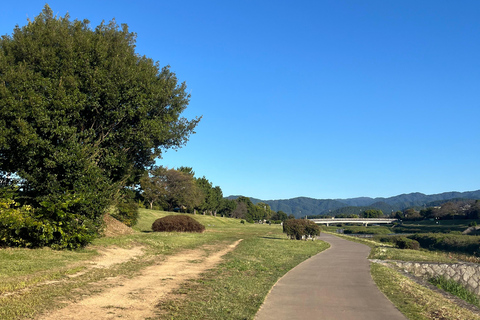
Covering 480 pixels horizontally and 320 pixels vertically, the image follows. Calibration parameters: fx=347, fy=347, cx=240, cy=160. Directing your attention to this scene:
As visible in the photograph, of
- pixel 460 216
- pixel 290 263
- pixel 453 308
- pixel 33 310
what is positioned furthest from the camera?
pixel 460 216

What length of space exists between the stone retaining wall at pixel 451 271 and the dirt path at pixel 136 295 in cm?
1030

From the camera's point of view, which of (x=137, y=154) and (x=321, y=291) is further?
(x=137, y=154)

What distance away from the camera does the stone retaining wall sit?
56.5 feet

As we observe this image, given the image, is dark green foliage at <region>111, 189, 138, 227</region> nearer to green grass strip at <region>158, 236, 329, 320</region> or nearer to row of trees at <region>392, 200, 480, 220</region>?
green grass strip at <region>158, 236, 329, 320</region>

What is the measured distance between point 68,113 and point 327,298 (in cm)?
1260

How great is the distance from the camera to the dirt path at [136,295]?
6473mm

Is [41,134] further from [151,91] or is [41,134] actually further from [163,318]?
[163,318]

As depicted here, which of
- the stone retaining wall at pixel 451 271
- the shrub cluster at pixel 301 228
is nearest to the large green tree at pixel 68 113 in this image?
the stone retaining wall at pixel 451 271

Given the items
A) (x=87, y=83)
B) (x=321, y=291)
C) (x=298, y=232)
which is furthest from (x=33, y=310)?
(x=298, y=232)

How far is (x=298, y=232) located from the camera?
30188mm

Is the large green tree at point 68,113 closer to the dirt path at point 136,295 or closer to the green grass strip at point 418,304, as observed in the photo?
the dirt path at point 136,295

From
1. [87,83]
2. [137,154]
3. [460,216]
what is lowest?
[460,216]

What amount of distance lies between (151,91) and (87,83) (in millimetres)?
3333

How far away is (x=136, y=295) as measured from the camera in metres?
8.12
